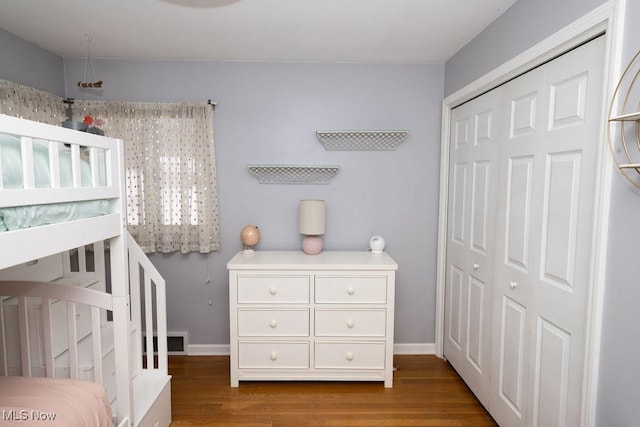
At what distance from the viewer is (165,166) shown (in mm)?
2840

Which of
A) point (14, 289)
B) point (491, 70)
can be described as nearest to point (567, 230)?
point (491, 70)

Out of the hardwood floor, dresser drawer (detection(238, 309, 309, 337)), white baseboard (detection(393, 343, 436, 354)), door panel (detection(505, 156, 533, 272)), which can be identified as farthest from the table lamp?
door panel (detection(505, 156, 533, 272))

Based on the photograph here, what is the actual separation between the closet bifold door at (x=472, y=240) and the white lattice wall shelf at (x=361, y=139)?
0.45 meters

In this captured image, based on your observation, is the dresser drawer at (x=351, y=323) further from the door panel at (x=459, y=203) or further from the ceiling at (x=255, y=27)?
the ceiling at (x=255, y=27)

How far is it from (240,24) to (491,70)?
151 centimetres

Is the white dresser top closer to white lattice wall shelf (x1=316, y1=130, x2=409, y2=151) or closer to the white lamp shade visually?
the white lamp shade

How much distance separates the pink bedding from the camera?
1271 mm

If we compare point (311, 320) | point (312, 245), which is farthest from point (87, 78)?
point (311, 320)

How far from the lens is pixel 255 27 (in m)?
2.23

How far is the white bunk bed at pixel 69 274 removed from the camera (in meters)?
1.06

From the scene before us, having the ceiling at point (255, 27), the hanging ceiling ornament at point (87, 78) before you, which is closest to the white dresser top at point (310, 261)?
the ceiling at point (255, 27)

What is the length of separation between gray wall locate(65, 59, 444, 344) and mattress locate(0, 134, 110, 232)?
1558mm

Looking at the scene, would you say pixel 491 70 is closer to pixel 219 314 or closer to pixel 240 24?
pixel 240 24

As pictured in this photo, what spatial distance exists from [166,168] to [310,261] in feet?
4.45
